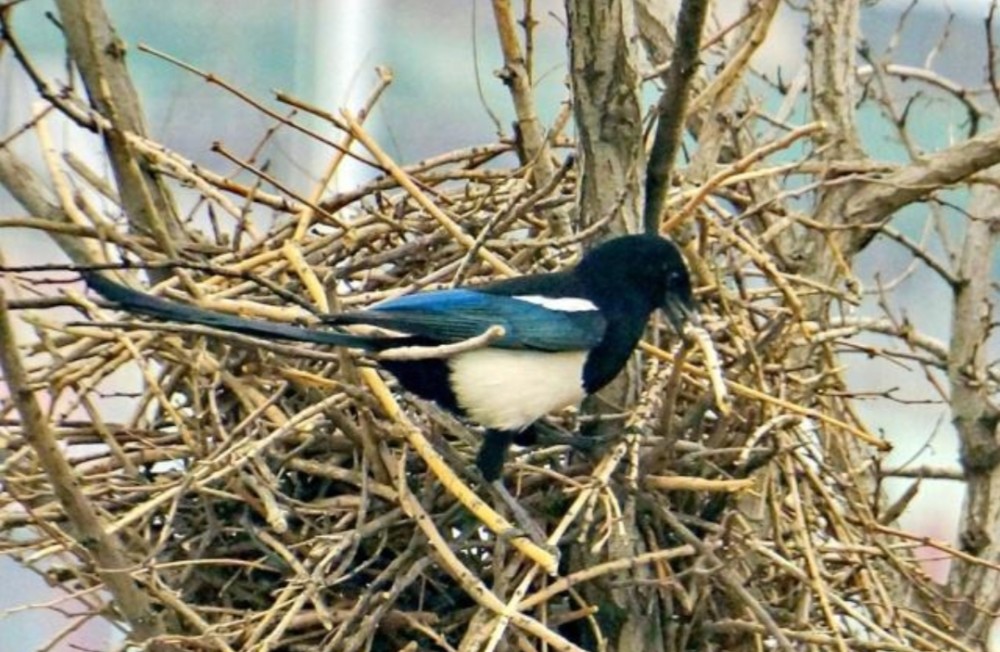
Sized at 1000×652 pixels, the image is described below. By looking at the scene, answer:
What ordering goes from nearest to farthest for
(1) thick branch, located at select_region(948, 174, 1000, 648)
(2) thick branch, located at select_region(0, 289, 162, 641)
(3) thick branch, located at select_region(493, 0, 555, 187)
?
(2) thick branch, located at select_region(0, 289, 162, 641) < (3) thick branch, located at select_region(493, 0, 555, 187) < (1) thick branch, located at select_region(948, 174, 1000, 648)

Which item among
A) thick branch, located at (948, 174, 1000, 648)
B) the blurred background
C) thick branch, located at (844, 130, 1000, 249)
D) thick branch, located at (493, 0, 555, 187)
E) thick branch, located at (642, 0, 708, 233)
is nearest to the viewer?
thick branch, located at (642, 0, 708, 233)

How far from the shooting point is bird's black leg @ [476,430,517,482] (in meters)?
1.65

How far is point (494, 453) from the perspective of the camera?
1651 millimetres

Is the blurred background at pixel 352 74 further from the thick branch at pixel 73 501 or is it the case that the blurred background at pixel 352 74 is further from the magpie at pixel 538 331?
the thick branch at pixel 73 501

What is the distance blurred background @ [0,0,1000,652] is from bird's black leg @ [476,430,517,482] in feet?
6.31

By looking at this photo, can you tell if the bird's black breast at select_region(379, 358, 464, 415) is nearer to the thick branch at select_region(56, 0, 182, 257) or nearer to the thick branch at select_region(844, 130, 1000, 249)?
the thick branch at select_region(56, 0, 182, 257)

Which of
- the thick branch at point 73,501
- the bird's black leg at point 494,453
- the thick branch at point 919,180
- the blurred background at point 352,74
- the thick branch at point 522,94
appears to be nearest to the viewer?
the thick branch at point 73,501

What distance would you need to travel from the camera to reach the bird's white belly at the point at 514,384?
166 cm

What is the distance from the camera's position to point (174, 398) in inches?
73.2

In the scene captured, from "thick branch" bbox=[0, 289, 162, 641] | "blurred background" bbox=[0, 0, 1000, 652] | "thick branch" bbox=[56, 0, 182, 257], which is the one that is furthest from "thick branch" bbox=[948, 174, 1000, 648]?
"blurred background" bbox=[0, 0, 1000, 652]

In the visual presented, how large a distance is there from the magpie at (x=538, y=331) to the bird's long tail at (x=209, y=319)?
66mm

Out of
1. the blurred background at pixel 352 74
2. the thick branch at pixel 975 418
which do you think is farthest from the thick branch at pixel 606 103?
the blurred background at pixel 352 74

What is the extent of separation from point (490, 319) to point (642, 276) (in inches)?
5.3

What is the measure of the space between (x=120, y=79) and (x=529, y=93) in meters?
0.39
